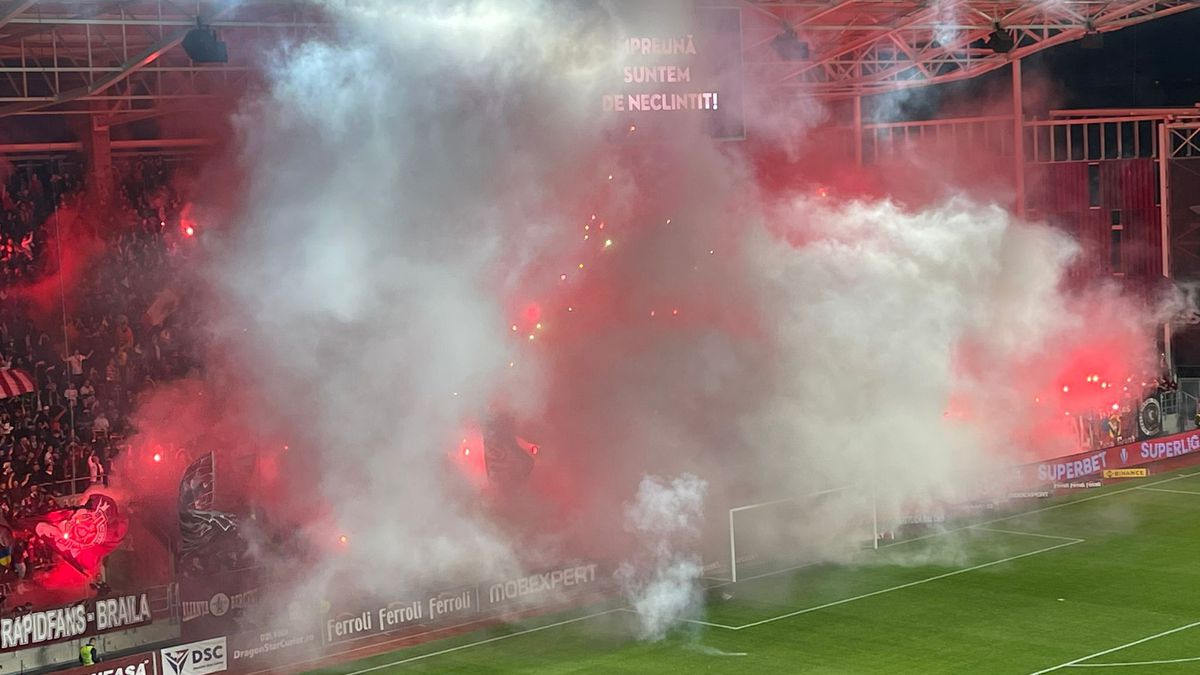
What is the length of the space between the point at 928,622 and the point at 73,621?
418 inches

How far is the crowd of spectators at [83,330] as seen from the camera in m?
21.9

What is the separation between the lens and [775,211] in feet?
81.9

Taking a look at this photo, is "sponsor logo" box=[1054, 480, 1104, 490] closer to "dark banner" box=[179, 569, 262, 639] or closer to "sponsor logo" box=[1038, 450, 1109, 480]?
"sponsor logo" box=[1038, 450, 1109, 480]

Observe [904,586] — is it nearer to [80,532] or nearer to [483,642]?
[483,642]

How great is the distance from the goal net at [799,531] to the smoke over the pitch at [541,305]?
189 mm

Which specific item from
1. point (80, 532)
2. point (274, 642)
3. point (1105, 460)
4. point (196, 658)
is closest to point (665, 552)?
point (274, 642)

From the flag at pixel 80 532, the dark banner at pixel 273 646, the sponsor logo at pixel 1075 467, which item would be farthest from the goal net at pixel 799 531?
the flag at pixel 80 532

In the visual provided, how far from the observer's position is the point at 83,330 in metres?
23.3

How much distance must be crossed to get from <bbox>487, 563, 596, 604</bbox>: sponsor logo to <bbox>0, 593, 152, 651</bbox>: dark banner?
4.63m

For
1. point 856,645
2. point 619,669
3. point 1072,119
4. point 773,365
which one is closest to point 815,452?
point 773,365

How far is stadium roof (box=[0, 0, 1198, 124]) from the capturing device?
18.5 m

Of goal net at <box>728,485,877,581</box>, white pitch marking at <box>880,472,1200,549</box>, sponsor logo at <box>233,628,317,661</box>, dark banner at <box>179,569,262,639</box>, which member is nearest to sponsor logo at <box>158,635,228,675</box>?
dark banner at <box>179,569,262,639</box>

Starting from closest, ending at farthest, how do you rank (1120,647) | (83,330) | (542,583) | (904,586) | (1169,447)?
(1120,647), (542,583), (904,586), (83,330), (1169,447)

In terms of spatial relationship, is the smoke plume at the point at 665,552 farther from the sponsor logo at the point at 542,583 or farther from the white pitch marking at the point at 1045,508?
the white pitch marking at the point at 1045,508
